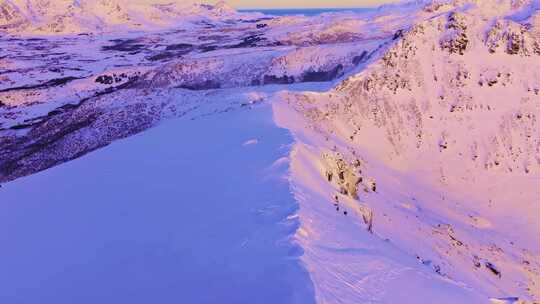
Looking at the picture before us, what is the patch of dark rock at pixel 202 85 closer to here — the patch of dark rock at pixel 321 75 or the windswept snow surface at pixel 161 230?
the patch of dark rock at pixel 321 75

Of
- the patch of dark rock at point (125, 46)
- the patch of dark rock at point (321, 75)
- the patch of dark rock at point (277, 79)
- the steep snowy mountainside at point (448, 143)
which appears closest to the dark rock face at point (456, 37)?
the steep snowy mountainside at point (448, 143)

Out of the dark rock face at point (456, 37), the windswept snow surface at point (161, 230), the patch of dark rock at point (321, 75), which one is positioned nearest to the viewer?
the windswept snow surface at point (161, 230)

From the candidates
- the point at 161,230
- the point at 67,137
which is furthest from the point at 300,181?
the point at 67,137

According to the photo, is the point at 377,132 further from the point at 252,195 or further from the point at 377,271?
the point at 377,271

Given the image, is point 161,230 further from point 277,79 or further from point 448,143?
point 277,79

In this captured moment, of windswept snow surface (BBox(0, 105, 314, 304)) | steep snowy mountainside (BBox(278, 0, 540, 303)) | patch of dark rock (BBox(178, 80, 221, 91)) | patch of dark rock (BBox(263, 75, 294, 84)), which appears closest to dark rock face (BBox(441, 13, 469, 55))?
steep snowy mountainside (BBox(278, 0, 540, 303))
